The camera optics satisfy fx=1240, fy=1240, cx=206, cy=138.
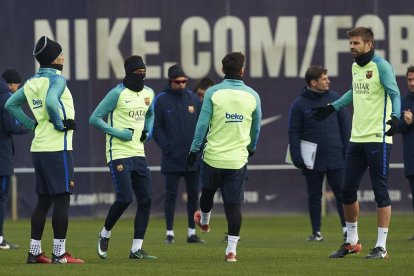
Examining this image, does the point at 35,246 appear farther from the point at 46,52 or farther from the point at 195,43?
the point at 195,43

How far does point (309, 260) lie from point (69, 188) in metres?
2.56

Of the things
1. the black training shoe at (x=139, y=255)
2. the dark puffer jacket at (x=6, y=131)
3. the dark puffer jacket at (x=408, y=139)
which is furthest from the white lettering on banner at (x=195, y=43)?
the black training shoe at (x=139, y=255)

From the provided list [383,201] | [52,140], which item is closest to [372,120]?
[383,201]

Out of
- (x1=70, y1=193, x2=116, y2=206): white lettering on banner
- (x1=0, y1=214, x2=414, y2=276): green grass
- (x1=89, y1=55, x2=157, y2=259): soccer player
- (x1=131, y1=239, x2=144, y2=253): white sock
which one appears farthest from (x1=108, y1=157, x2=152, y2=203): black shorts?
(x1=70, y1=193, x2=116, y2=206): white lettering on banner

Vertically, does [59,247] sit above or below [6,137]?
below

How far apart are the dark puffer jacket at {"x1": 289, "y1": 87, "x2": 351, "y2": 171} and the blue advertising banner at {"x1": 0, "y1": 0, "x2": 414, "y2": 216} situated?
580cm

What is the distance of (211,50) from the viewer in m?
22.2

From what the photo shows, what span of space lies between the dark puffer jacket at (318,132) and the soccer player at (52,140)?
16.2ft

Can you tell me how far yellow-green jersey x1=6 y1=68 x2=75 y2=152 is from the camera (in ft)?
38.6

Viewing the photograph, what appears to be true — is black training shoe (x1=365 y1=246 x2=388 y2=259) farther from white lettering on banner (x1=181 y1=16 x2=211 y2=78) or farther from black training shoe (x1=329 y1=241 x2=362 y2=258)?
white lettering on banner (x1=181 y1=16 x2=211 y2=78)

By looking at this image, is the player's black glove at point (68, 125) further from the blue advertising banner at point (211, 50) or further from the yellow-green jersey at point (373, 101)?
the blue advertising banner at point (211, 50)

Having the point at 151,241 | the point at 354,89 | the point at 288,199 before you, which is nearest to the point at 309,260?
the point at 354,89

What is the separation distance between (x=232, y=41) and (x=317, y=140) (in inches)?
245

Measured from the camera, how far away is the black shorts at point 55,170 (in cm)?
1186
